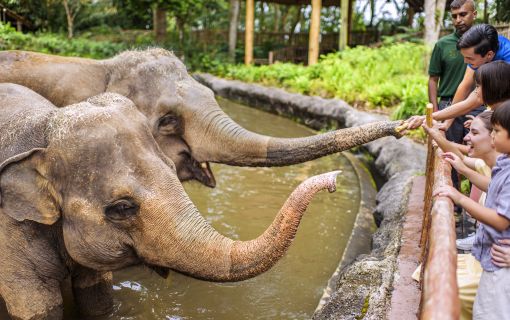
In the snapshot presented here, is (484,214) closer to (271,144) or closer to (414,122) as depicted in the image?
(414,122)

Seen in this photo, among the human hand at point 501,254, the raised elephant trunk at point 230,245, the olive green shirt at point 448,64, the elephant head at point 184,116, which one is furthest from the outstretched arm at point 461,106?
the raised elephant trunk at point 230,245

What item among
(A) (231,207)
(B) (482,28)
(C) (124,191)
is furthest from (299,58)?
(C) (124,191)

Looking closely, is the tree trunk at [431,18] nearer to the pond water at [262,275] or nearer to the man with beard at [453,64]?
the pond water at [262,275]

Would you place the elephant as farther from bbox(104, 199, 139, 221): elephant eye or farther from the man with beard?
the man with beard

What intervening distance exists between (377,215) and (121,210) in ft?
12.5

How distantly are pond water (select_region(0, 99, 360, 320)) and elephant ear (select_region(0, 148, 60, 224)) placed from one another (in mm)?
885

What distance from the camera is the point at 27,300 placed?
3.10m

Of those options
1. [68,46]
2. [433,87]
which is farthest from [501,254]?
[68,46]

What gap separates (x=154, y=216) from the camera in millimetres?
2750

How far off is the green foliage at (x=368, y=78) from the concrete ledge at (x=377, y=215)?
0.71 meters

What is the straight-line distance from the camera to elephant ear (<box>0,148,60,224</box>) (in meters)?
2.86

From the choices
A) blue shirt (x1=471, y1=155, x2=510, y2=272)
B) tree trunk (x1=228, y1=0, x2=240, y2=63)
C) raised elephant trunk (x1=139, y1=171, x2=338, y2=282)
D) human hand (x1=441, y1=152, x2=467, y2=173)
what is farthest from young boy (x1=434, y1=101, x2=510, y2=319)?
tree trunk (x1=228, y1=0, x2=240, y2=63)

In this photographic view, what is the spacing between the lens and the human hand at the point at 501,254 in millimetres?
2385

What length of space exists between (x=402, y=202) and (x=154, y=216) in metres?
3.30
